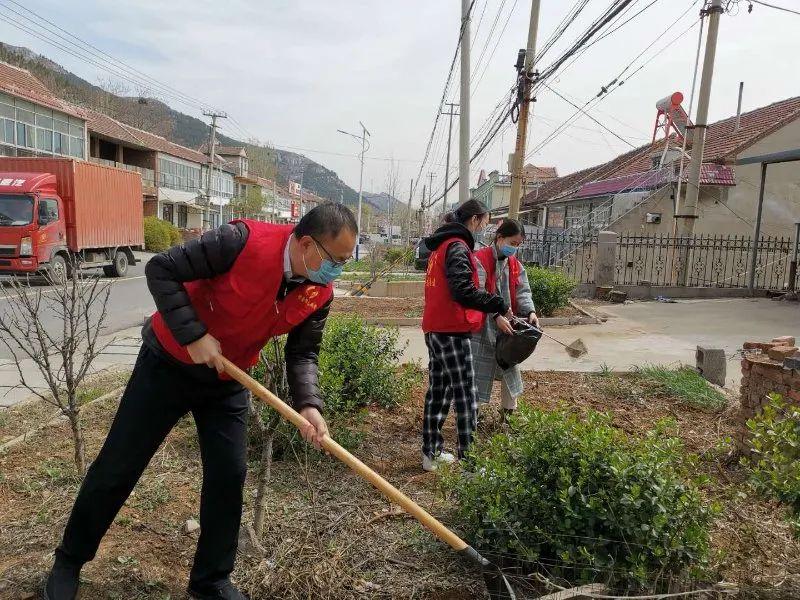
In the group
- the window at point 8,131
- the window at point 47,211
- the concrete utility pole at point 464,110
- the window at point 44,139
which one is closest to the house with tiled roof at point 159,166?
the window at point 44,139

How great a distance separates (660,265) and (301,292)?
14967 millimetres

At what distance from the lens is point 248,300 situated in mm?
2055

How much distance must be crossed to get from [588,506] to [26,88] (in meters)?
33.5

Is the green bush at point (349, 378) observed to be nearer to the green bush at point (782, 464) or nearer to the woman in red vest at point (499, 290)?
the woman in red vest at point (499, 290)

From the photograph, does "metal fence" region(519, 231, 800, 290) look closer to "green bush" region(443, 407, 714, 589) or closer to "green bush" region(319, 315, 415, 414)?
"green bush" region(319, 315, 415, 414)

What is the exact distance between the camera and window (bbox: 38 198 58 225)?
46.3ft

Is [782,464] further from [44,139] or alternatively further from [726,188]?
[44,139]

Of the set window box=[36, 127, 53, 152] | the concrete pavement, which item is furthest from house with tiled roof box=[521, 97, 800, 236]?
window box=[36, 127, 53, 152]

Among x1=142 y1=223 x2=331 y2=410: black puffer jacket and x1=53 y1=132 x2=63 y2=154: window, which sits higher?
x1=53 y1=132 x2=63 y2=154: window

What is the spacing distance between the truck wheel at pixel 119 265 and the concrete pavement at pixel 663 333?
41.0 ft

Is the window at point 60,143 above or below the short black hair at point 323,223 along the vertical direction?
above

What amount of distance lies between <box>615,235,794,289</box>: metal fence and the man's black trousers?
14.0 metres

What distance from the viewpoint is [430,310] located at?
140 inches

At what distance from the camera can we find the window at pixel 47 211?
14.1 m
